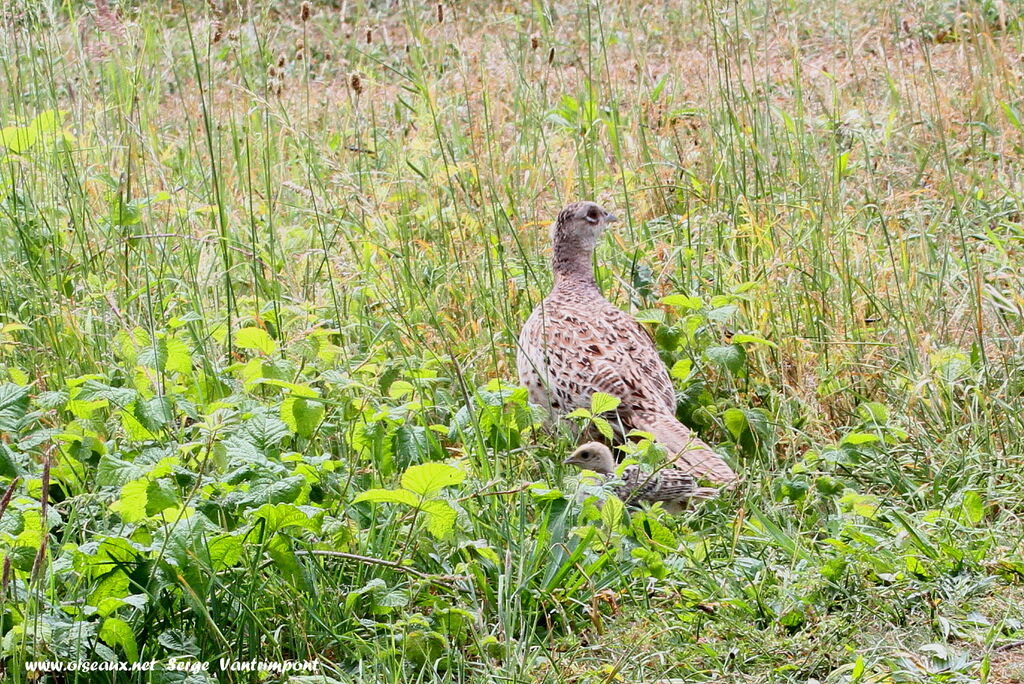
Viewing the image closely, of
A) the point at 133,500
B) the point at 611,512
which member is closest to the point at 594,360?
the point at 611,512

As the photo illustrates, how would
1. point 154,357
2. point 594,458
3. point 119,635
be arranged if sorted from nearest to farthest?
1. point 119,635
2. point 154,357
3. point 594,458

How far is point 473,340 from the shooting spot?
16.5 ft

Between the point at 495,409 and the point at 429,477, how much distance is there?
764 millimetres

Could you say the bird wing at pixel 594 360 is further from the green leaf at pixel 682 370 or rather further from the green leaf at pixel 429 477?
the green leaf at pixel 429 477

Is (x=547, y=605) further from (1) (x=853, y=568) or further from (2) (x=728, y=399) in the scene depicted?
(2) (x=728, y=399)

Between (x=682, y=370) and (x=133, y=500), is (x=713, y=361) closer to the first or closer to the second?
(x=682, y=370)

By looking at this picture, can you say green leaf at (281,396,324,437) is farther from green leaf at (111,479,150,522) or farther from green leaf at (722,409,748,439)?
green leaf at (722,409,748,439)

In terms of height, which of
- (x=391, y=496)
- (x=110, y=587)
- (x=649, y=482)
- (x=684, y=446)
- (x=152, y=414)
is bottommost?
(x=649, y=482)

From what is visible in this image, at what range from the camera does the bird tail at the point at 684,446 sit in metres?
4.21

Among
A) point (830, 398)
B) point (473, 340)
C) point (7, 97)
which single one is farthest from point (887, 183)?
point (7, 97)

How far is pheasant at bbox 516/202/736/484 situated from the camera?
4.44 metres

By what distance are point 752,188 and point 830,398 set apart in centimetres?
180

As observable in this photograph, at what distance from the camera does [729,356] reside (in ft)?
14.9

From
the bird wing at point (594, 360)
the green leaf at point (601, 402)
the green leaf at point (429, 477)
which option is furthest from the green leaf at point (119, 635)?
the bird wing at point (594, 360)
